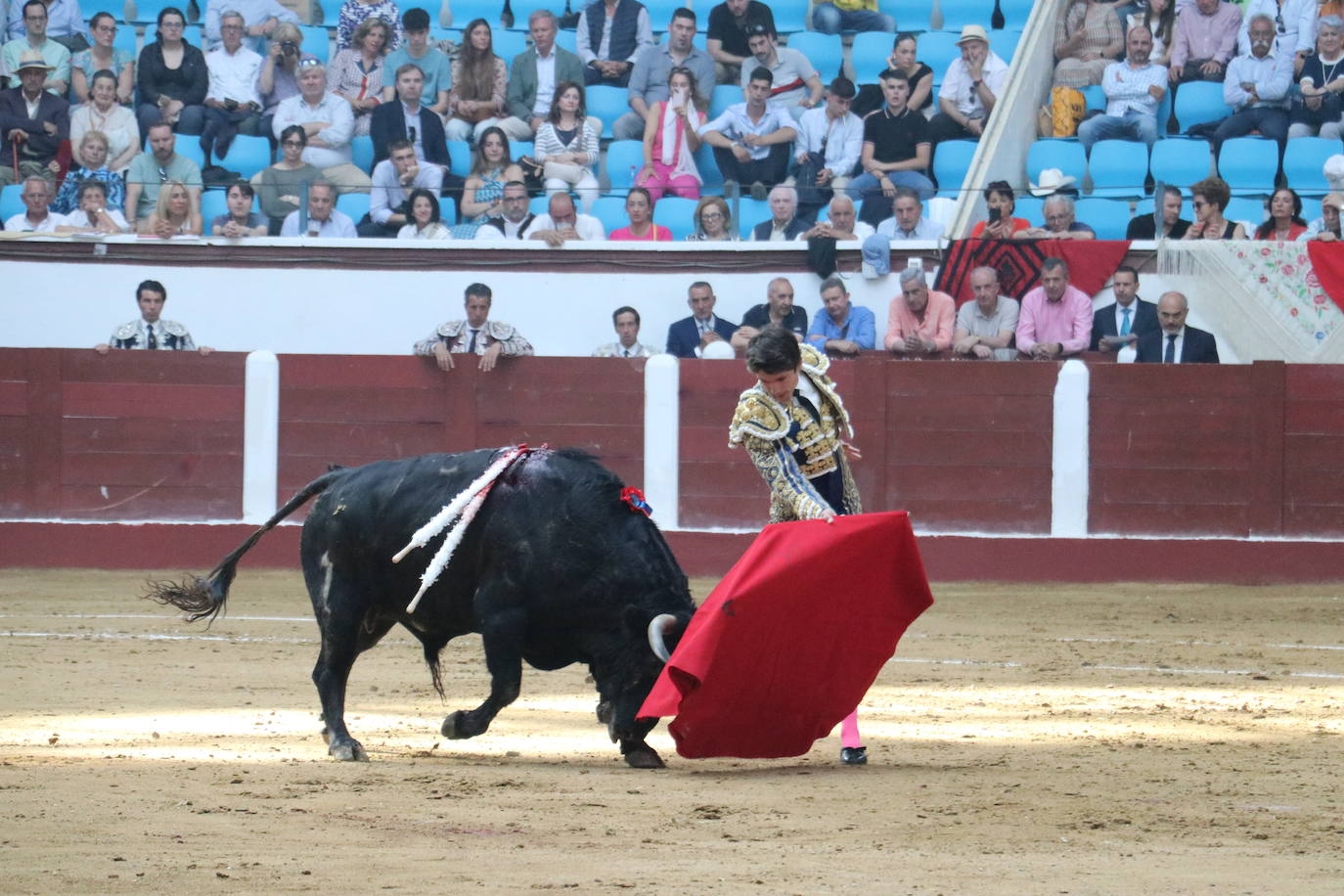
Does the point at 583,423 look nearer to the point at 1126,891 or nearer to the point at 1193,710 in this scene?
the point at 1193,710

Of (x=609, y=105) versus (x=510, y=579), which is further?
(x=609, y=105)

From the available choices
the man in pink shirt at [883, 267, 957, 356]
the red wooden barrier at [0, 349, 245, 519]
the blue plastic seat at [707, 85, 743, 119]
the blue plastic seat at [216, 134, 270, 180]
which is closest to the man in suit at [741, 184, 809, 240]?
the man in pink shirt at [883, 267, 957, 356]

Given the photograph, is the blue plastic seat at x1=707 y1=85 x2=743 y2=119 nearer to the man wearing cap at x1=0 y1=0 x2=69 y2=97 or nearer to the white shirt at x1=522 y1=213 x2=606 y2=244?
the white shirt at x1=522 y1=213 x2=606 y2=244

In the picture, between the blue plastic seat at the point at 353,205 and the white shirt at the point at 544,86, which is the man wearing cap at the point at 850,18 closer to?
the white shirt at the point at 544,86

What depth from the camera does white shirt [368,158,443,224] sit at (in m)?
10.1

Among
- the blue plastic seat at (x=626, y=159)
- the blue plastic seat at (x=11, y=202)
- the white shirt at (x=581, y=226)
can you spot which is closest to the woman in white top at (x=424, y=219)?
the white shirt at (x=581, y=226)

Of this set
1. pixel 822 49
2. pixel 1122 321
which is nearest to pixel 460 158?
pixel 822 49

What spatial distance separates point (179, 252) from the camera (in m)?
10.2

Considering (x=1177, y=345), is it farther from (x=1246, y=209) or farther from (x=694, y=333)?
(x=694, y=333)

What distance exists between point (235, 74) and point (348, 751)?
740 cm

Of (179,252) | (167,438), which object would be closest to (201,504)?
(167,438)

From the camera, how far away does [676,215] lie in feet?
32.7

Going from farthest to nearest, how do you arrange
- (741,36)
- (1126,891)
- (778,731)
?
(741,36), (778,731), (1126,891)

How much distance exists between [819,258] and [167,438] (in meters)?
3.60
